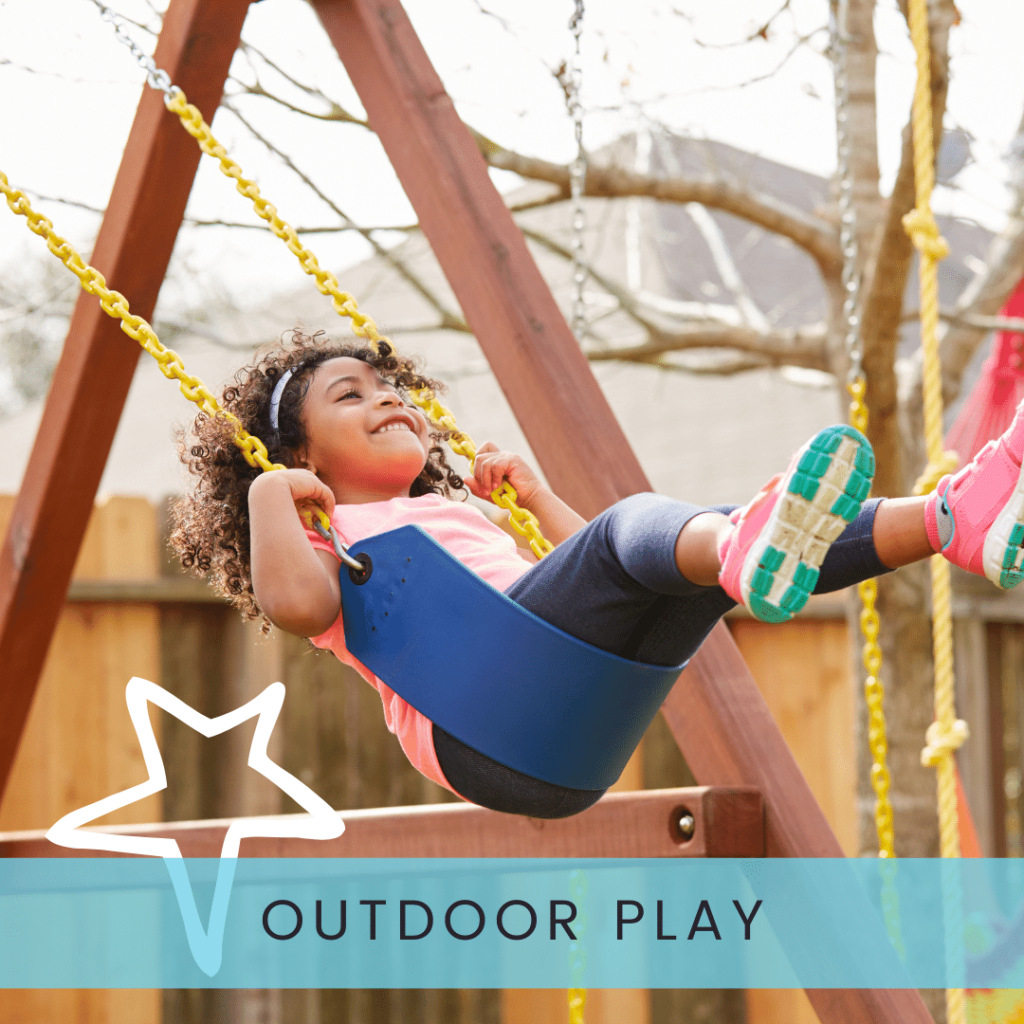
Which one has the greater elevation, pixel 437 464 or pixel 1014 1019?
pixel 437 464

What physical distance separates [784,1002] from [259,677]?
5.78 ft

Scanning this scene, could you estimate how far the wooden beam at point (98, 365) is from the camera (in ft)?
6.66

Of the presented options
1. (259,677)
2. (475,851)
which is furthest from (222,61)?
(259,677)

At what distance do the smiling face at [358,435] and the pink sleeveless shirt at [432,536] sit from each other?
0.13ft

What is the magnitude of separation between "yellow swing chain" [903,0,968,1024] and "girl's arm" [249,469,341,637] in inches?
Answer: 28.3

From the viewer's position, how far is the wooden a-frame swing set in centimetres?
161

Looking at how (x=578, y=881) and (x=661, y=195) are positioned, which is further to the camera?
(x=661, y=195)

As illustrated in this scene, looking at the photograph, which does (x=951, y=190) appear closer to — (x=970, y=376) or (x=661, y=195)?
(x=661, y=195)

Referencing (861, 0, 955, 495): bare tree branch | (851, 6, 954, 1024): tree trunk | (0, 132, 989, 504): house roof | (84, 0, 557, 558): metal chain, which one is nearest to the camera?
(84, 0, 557, 558): metal chain

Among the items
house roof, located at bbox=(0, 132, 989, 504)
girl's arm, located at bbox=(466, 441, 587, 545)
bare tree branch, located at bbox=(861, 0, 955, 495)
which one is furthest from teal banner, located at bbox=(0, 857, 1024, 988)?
house roof, located at bbox=(0, 132, 989, 504)

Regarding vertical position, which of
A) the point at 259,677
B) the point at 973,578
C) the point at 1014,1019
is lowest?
the point at 1014,1019

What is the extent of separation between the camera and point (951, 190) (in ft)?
10.3

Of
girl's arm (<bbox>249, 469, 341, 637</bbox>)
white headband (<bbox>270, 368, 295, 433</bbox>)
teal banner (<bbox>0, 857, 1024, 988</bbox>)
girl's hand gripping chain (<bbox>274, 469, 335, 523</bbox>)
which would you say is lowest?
teal banner (<bbox>0, 857, 1024, 988</bbox>)

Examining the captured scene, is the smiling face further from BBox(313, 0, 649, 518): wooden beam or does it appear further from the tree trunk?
the tree trunk
